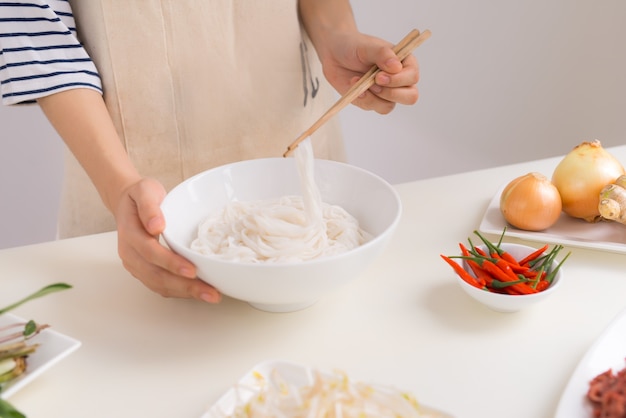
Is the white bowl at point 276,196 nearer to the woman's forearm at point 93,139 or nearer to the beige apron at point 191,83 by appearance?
the woman's forearm at point 93,139

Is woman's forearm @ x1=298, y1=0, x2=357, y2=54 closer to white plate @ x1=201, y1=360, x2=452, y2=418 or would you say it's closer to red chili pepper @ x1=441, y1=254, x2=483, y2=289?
red chili pepper @ x1=441, y1=254, x2=483, y2=289

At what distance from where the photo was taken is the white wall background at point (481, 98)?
2863mm

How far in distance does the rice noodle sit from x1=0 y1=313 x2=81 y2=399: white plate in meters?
0.22

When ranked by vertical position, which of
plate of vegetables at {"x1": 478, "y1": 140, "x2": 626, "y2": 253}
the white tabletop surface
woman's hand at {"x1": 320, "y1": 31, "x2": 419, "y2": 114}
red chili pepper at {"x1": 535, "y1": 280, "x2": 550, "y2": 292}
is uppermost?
woman's hand at {"x1": 320, "y1": 31, "x2": 419, "y2": 114}

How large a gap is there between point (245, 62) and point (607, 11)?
7.60 feet

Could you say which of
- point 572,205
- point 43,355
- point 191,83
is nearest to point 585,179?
point 572,205

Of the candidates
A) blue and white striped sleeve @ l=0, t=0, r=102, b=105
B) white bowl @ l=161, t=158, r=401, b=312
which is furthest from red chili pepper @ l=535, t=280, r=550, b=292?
blue and white striped sleeve @ l=0, t=0, r=102, b=105

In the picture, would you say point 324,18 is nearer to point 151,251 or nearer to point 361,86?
point 361,86

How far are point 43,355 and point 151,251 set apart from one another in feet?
0.62

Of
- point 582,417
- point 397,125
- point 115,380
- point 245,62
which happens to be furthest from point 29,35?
point 397,125

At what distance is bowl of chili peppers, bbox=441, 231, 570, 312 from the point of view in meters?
0.91

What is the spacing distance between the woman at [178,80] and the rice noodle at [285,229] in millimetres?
171

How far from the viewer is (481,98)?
3.42 meters

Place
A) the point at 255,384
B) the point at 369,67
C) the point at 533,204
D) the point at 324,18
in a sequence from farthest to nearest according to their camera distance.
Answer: the point at 324,18
the point at 369,67
the point at 533,204
the point at 255,384
